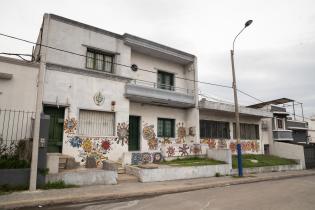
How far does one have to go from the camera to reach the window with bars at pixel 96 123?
13.5m

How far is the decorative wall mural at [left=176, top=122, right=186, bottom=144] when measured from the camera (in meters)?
18.3

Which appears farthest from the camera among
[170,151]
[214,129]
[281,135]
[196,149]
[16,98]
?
[281,135]

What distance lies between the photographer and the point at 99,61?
14820mm

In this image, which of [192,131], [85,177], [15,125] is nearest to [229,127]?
[192,131]

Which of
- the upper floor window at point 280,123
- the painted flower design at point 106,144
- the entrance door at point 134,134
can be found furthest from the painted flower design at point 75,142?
the upper floor window at point 280,123

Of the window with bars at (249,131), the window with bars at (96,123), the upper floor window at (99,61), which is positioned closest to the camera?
the window with bars at (96,123)

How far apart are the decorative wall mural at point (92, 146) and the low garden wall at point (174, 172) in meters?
1.64

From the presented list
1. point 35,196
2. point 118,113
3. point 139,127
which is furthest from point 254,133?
point 35,196

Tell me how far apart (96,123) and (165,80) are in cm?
699

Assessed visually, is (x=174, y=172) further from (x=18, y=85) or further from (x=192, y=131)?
(x=18, y=85)

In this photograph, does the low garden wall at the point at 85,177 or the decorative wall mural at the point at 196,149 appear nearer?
the low garden wall at the point at 85,177

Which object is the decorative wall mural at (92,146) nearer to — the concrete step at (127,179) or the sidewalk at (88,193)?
the concrete step at (127,179)

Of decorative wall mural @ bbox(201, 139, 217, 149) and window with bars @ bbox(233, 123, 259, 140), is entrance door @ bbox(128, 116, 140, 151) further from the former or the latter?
window with bars @ bbox(233, 123, 259, 140)

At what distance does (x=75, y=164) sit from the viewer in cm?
1167
